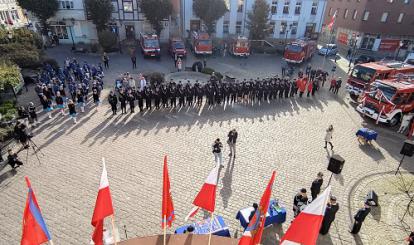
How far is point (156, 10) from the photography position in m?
34.9

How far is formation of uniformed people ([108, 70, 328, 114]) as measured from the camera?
61.1 ft

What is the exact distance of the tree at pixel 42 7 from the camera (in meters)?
31.6

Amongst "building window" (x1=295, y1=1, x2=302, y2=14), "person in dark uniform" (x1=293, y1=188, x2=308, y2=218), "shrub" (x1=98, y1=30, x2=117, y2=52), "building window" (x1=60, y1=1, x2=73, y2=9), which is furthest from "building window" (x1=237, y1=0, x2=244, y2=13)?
"person in dark uniform" (x1=293, y1=188, x2=308, y2=218)

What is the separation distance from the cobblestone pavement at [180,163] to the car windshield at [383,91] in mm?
1913

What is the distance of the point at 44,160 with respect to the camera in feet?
44.7

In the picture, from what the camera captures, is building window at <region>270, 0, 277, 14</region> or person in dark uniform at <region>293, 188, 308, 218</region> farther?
building window at <region>270, 0, 277, 14</region>

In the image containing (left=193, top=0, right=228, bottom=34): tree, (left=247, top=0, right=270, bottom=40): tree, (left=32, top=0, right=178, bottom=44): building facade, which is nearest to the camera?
(left=32, top=0, right=178, bottom=44): building facade

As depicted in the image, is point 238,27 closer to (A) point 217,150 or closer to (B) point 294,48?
(B) point 294,48

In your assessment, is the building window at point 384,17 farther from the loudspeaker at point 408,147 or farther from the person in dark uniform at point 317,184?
the person in dark uniform at point 317,184

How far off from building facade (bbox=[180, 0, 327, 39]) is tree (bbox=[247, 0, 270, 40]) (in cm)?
153

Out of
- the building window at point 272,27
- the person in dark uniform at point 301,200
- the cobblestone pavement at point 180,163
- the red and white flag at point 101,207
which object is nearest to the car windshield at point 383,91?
the cobblestone pavement at point 180,163

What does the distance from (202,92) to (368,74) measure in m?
13.1

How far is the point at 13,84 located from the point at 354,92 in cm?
2539

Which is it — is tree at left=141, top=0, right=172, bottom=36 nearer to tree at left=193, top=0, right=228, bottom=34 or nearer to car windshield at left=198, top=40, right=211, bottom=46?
tree at left=193, top=0, right=228, bottom=34
